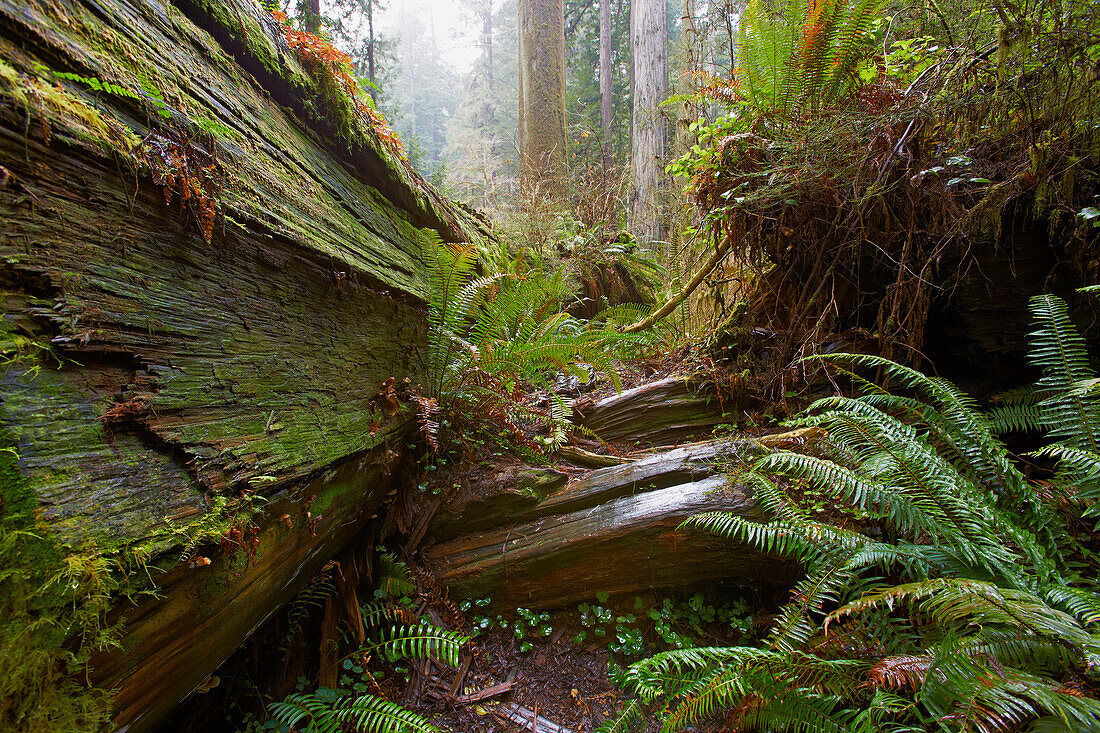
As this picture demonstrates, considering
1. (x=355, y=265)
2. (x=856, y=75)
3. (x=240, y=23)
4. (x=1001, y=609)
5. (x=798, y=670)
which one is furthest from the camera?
(x=856, y=75)

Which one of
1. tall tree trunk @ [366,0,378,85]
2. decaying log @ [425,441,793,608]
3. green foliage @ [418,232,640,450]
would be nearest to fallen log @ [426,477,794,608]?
decaying log @ [425,441,793,608]

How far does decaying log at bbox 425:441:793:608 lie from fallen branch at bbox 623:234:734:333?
1.59m

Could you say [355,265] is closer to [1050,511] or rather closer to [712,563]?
[712,563]

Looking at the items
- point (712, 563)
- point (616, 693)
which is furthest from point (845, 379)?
point (616, 693)

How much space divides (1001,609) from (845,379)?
1771 millimetres

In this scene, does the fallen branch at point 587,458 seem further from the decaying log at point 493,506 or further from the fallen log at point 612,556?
the fallen log at point 612,556

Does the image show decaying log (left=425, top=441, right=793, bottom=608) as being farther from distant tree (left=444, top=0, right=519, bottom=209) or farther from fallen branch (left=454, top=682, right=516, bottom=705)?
distant tree (left=444, top=0, right=519, bottom=209)

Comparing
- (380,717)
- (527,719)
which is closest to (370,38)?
(380,717)

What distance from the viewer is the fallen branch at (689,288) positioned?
3391 millimetres

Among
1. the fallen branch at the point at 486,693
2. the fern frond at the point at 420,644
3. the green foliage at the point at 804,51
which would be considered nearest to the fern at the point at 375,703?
the fern frond at the point at 420,644

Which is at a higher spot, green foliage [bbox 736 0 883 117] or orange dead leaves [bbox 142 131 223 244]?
green foliage [bbox 736 0 883 117]

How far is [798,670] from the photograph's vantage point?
1.46 m

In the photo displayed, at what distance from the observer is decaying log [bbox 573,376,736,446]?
313 centimetres

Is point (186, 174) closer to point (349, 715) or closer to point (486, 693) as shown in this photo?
point (349, 715)
